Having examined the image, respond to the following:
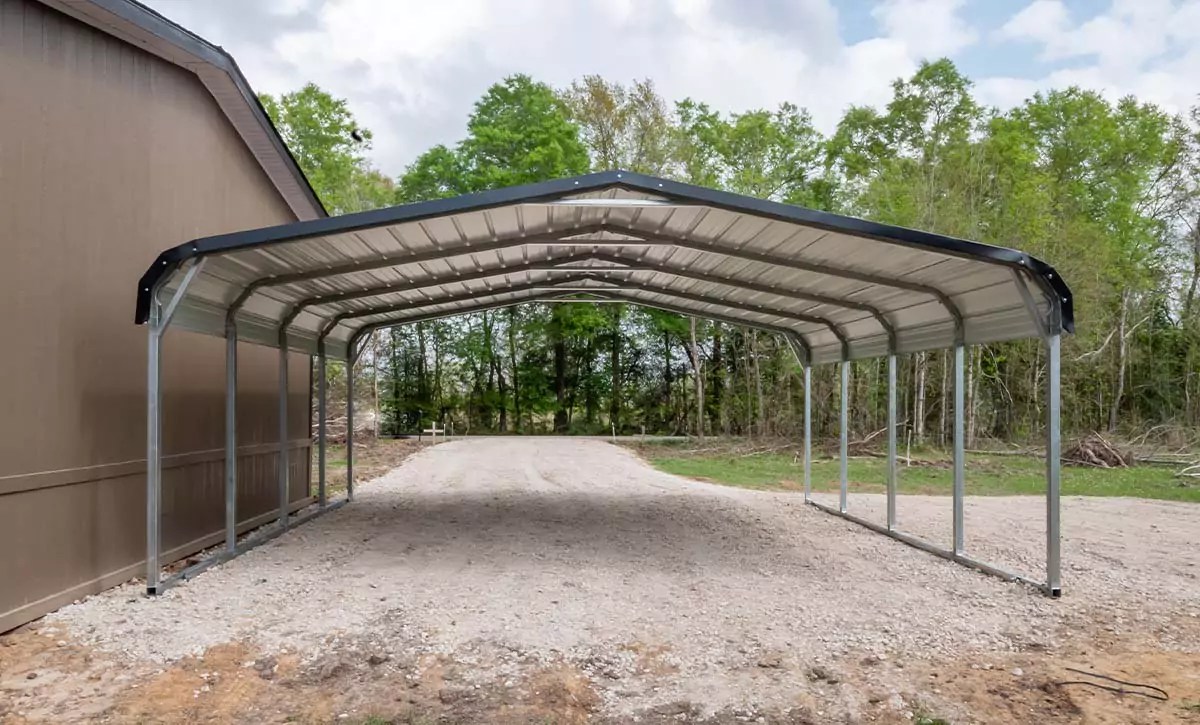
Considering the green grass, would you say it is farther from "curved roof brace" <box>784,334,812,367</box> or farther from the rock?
the rock

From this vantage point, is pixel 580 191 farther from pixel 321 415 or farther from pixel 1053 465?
pixel 321 415

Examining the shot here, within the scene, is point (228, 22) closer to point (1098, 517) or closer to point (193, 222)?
point (193, 222)

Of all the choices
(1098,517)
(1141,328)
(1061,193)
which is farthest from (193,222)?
(1141,328)

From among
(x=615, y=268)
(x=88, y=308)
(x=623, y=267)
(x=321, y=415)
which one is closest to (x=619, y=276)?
→ (x=615, y=268)

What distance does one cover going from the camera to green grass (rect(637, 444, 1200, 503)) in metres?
13.9

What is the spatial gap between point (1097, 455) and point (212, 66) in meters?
18.9

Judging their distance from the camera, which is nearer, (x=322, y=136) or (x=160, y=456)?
(x=160, y=456)

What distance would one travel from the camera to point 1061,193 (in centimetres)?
2514

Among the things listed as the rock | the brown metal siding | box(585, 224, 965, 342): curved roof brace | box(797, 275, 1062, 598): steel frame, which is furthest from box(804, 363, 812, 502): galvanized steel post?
the brown metal siding

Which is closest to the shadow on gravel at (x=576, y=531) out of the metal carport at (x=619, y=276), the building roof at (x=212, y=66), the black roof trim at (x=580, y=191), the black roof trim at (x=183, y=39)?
the metal carport at (x=619, y=276)

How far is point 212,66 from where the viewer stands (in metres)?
7.38

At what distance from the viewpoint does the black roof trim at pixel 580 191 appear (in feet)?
18.8

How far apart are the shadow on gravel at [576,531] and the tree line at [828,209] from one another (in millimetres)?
13930

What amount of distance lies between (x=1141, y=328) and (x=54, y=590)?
29.4 metres
